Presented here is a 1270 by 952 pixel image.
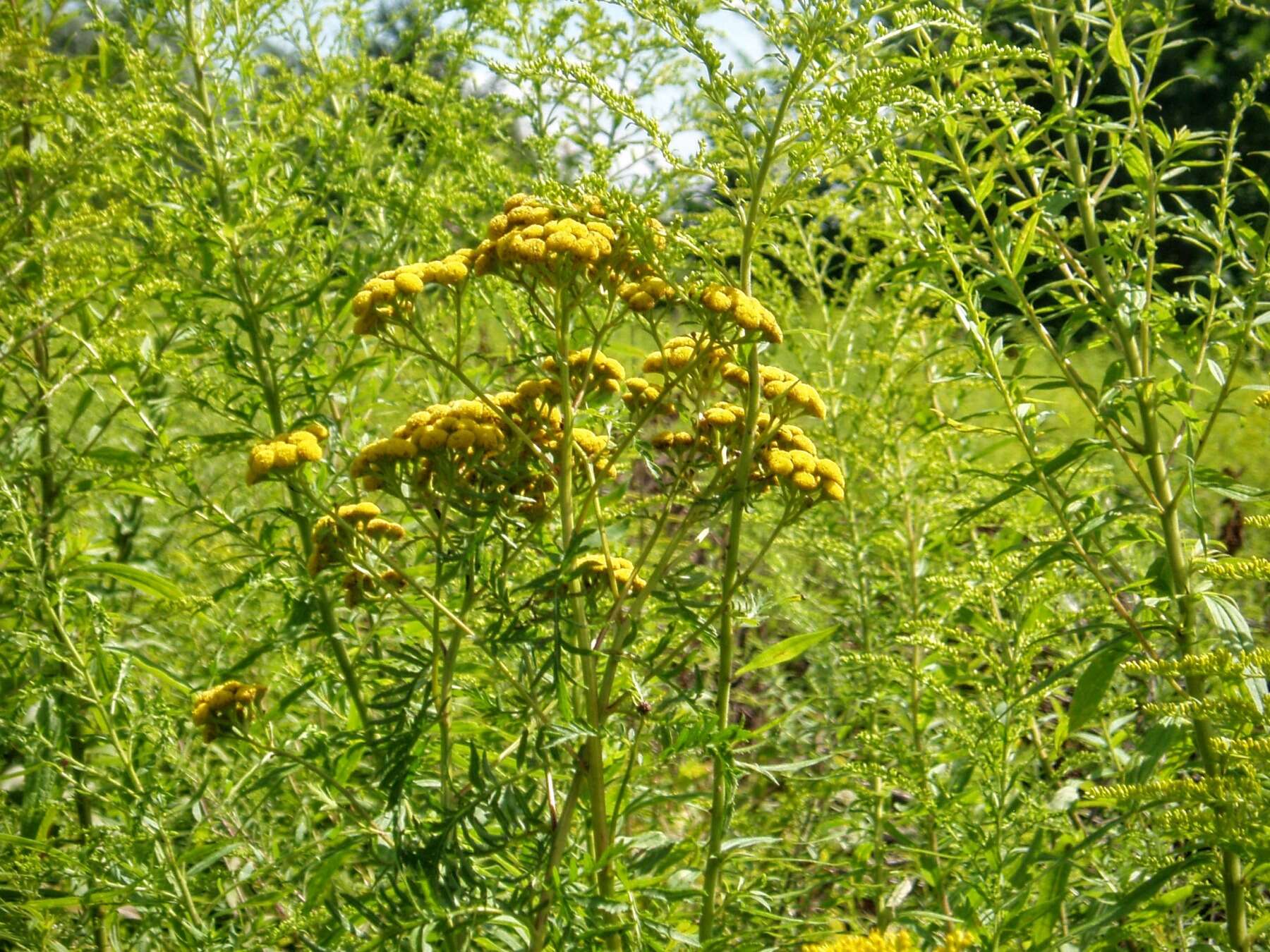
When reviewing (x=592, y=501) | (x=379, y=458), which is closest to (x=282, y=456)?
(x=379, y=458)

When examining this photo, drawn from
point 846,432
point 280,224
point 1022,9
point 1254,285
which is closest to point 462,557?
point 280,224

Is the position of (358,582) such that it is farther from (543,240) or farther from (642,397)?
(543,240)

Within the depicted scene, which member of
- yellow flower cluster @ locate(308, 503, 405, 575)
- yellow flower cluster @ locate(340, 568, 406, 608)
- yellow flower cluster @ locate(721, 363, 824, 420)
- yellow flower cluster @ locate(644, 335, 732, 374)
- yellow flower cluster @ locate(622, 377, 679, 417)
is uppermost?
yellow flower cluster @ locate(644, 335, 732, 374)

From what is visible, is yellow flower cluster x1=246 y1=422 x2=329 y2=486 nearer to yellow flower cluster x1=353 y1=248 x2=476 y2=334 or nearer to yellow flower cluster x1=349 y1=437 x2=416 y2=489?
yellow flower cluster x1=349 y1=437 x2=416 y2=489

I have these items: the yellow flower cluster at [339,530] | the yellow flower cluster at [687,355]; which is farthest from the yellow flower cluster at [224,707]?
the yellow flower cluster at [687,355]

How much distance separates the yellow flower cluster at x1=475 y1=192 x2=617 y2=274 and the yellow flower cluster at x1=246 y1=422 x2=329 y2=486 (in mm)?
390

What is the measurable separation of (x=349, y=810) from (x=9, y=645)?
40.4 inches

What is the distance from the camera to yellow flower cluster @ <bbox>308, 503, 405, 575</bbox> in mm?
2047

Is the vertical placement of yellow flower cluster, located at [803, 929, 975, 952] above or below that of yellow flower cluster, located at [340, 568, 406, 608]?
below

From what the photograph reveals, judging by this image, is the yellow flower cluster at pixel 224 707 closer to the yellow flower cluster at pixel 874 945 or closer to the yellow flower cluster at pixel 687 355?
the yellow flower cluster at pixel 687 355

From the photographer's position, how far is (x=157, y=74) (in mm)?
2648

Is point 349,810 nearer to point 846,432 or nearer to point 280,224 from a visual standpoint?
point 280,224

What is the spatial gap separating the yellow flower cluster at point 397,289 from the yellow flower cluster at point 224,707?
0.67 m

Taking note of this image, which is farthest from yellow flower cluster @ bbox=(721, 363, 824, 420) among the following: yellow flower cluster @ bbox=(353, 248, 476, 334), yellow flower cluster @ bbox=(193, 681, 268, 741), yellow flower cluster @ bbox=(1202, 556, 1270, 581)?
yellow flower cluster @ bbox=(193, 681, 268, 741)
